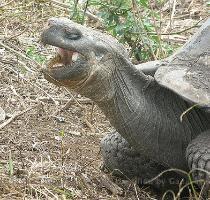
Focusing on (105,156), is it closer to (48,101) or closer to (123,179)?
(123,179)

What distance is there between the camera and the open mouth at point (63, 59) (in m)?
2.72

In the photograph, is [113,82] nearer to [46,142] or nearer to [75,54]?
[75,54]

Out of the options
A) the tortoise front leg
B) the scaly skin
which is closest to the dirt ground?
the scaly skin

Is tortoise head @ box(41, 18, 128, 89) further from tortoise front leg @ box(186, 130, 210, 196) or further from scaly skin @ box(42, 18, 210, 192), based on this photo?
tortoise front leg @ box(186, 130, 210, 196)

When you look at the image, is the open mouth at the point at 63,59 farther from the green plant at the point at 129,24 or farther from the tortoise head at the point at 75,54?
the green plant at the point at 129,24

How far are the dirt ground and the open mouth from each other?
39 cm

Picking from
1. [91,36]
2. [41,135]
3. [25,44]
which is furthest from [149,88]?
[25,44]

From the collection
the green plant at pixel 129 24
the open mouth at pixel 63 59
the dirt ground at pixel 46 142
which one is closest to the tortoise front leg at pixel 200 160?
the dirt ground at pixel 46 142

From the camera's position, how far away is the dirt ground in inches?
113

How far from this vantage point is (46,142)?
3621 mm

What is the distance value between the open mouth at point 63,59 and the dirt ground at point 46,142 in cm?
39

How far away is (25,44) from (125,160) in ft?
7.47

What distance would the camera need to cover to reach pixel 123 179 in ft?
11.1

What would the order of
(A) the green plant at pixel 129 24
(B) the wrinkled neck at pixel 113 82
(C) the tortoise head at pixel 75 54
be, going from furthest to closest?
(A) the green plant at pixel 129 24 → (B) the wrinkled neck at pixel 113 82 → (C) the tortoise head at pixel 75 54
